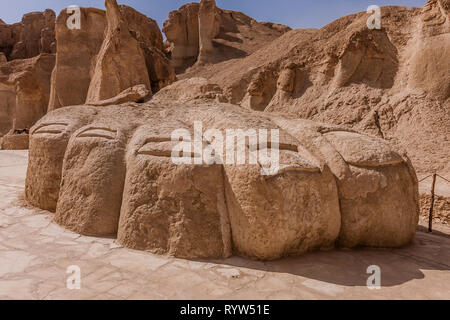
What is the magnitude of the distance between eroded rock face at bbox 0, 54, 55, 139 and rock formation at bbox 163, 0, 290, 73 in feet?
29.5

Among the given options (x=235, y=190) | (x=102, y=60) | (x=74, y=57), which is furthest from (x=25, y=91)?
(x=235, y=190)

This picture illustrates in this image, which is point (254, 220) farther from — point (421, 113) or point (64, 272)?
point (421, 113)

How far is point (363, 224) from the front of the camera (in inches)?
99.3

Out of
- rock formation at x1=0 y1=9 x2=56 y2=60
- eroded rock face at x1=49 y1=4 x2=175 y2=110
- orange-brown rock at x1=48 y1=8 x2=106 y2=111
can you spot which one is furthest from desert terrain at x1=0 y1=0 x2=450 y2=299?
rock formation at x1=0 y1=9 x2=56 y2=60

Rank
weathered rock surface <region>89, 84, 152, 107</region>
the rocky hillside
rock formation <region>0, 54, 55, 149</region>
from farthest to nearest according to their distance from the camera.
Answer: rock formation <region>0, 54, 55, 149</region> < the rocky hillside < weathered rock surface <region>89, 84, 152, 107</region>

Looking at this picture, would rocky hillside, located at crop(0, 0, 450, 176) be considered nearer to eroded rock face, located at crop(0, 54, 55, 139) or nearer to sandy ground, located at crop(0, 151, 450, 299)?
sandy ground, located at crop(0, 151, 450, 299)

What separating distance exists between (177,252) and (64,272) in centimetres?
76

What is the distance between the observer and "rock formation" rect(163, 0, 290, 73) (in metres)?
22.1

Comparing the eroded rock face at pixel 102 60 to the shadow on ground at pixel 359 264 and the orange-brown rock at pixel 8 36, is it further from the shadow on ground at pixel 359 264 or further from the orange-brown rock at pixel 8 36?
the orange-brown rock at pixel 8 36

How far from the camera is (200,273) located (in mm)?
2084

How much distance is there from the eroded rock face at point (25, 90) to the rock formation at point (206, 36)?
354 inches

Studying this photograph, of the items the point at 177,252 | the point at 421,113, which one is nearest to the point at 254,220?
the point at 177,252
